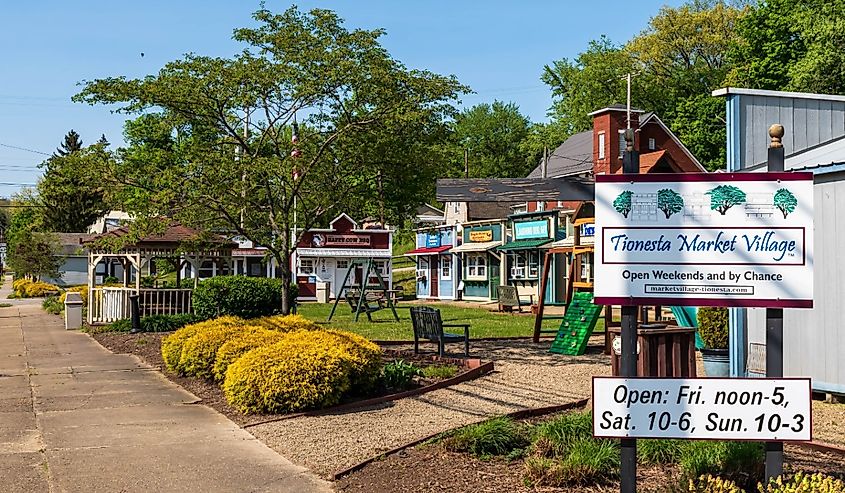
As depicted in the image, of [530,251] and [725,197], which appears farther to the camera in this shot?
[530,251]

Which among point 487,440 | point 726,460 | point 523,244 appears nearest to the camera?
point 726,460

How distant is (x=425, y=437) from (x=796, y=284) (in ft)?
13.3

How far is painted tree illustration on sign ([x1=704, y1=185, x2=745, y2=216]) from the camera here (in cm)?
580

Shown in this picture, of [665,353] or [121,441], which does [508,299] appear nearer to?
[665,353]

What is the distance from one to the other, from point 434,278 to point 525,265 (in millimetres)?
9286

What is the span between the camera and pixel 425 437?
862cm

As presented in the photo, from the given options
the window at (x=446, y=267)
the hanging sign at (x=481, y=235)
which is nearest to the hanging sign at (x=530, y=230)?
the hanging sign at (x=481, y=235)

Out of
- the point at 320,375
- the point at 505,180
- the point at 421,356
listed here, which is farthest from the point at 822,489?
the point at 421,356

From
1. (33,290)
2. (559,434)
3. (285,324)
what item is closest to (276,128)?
→ (285,324)

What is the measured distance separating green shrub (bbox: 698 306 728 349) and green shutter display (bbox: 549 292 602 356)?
375 centimetres

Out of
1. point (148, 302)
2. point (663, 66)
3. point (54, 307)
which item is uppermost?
point (663, 66)

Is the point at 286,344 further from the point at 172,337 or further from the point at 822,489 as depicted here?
the point at 822,489

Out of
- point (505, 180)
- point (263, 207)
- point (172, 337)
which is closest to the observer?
point (505, 180)

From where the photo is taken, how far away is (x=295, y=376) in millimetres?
10219
